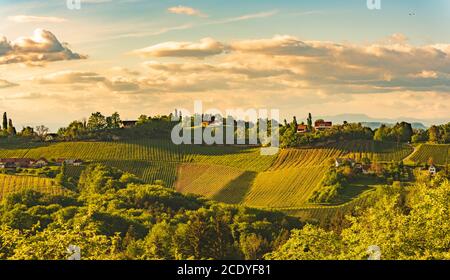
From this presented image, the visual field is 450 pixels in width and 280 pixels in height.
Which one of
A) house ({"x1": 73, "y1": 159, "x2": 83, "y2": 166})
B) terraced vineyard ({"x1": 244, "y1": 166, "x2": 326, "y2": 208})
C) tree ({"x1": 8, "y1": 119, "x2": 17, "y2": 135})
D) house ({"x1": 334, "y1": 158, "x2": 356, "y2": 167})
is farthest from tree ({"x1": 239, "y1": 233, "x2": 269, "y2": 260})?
tree ({"x1": 8, "y1": 119, "x2": 17, "y2": 135})

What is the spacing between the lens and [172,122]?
3199 inches

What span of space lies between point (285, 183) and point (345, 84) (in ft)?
50.6

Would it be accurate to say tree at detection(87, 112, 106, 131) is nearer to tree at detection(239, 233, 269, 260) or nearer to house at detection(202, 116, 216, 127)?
house at detection(202, 116, 216, 127)

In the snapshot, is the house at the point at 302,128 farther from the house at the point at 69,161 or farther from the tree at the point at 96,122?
the house at the point at 69,161

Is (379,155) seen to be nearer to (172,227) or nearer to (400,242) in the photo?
(172,227)

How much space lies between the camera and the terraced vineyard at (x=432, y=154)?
70.3 meters

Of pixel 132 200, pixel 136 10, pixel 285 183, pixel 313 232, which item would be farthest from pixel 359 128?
pixel 313 232

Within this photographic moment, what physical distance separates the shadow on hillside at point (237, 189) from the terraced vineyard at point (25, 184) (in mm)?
15825

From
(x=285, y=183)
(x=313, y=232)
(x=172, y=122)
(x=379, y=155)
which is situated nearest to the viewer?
(x=313, y=232)

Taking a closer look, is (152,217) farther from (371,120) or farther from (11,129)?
(11,129)

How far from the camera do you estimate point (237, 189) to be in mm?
66750

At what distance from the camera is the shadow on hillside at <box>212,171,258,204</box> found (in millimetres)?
64750

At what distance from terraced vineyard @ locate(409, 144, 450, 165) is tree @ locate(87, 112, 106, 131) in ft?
118

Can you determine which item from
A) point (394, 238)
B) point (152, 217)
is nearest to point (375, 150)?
point (152, 217)
